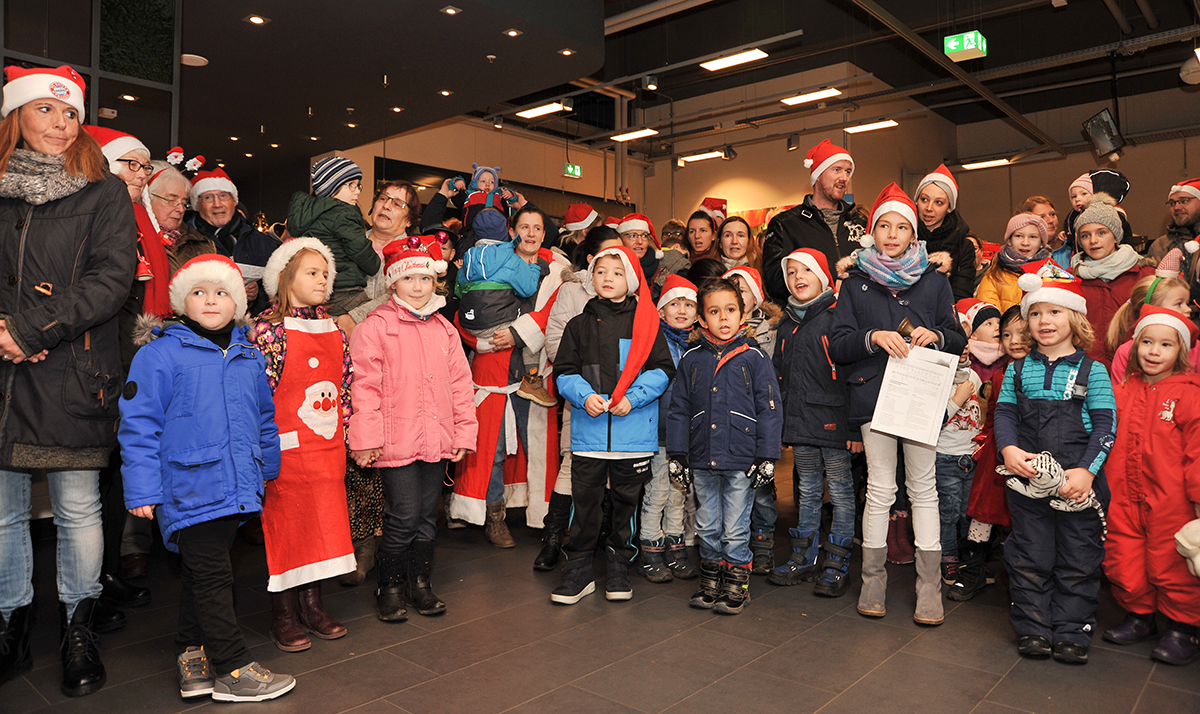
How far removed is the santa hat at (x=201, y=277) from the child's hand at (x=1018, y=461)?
2598 millimetres

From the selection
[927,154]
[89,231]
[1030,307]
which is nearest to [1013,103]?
[927,154]

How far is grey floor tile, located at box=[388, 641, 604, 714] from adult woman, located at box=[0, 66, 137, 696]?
1.01m

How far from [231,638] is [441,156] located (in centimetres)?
868

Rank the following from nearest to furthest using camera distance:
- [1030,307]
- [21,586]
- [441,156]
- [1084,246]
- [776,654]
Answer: [21,586] → [776,654] → [1030,307] → [1084,246] → [441,156]

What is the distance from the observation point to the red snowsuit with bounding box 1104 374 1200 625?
8.52 ft

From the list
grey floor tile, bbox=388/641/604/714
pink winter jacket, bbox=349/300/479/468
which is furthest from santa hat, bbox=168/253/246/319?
grey floor tile, bbox=388/641/604/714

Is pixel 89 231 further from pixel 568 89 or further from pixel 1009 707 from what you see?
pixel 568 89

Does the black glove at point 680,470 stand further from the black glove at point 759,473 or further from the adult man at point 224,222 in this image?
the adult man at point 224,222

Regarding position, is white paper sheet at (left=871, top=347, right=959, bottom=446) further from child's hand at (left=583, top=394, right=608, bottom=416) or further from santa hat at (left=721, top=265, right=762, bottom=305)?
child's hand at (left=583, top=394, right=608, bottom=416)

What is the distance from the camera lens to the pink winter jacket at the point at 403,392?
2.80 m

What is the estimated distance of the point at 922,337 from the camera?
2855mm

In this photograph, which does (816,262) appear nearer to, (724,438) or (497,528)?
(724,438)

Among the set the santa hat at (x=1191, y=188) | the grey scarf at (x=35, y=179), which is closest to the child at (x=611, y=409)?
the grey scarf at (x=35, y=179)

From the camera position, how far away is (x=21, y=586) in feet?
7.73
